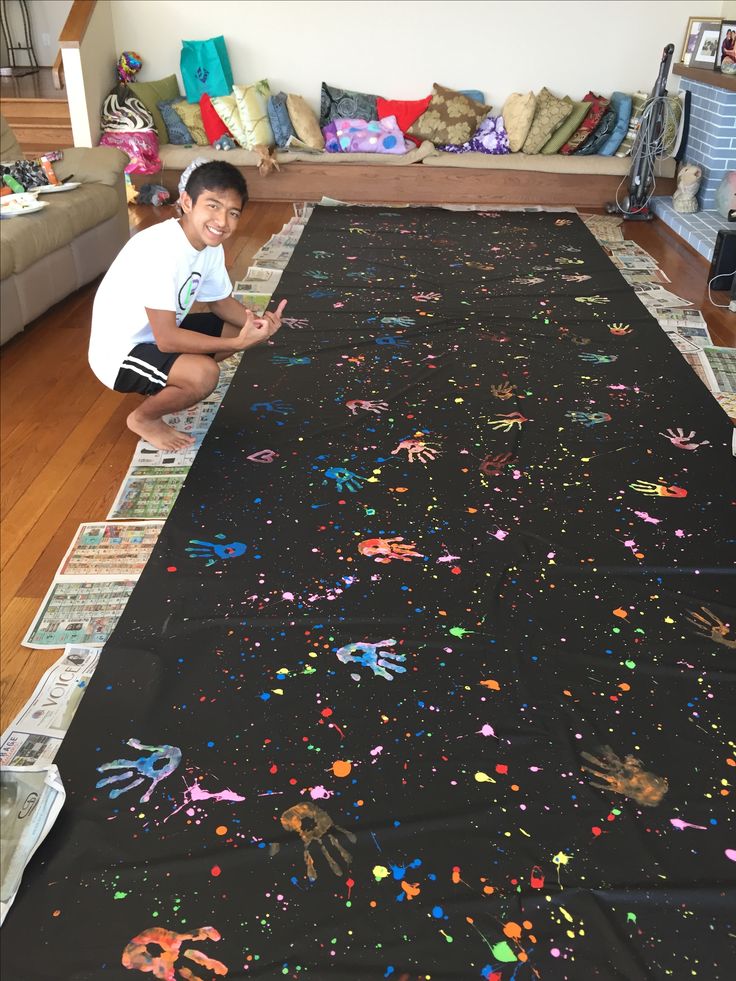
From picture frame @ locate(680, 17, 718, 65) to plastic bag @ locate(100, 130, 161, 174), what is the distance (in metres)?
3.63

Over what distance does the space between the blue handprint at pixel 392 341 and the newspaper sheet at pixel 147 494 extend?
1.22m

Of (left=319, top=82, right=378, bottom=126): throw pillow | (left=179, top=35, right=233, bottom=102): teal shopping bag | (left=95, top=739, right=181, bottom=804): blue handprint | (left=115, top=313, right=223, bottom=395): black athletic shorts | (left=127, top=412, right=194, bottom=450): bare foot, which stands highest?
(left=179, top=35, right=233, bottom=102): teal shopping bag

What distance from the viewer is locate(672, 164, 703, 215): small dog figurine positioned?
521cm

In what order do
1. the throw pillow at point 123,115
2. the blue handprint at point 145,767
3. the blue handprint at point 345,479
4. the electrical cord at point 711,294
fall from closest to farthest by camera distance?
the blue handprint at point 145,767 → the blue handprint at point 345,479 → the electrical cord at point 711,294 → the throw pillow at point 123,115

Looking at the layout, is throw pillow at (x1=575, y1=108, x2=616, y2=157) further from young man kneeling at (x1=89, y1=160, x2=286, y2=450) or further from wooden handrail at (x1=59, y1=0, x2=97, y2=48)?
young man kneeling at (x1=89, y1=160, x2=286, y2=450)

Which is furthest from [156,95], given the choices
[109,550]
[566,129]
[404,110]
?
[109,550]

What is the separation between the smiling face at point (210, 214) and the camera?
2309mm

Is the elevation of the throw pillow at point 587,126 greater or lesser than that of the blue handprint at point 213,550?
greater

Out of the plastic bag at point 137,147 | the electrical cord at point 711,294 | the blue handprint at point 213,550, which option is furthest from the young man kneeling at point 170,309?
the plastic bag at point 137,147

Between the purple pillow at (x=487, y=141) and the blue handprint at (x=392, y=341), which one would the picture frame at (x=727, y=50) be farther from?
the blue handprint at (x=392, y=341)

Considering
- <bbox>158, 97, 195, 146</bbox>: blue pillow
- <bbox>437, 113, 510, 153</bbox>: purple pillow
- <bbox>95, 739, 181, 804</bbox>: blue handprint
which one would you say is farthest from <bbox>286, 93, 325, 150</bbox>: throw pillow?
<bbox>95, 739, 181, 804</bbox>: blue handprint

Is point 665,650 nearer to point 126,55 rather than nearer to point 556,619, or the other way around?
point 556,619

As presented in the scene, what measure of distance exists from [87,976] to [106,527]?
123 centimetres

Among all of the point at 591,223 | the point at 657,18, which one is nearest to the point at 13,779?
the point at 591,223
